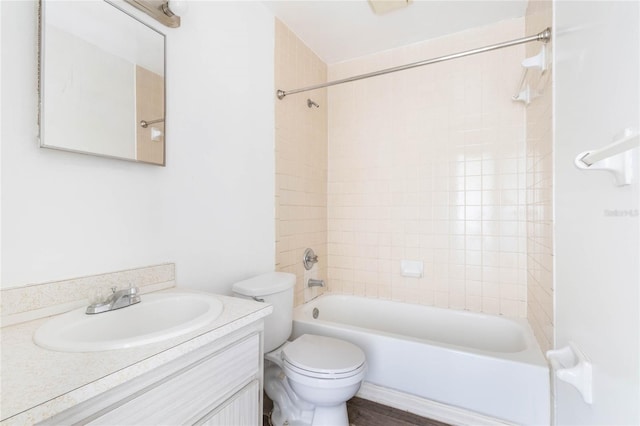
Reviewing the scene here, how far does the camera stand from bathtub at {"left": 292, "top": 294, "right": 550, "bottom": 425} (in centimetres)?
144

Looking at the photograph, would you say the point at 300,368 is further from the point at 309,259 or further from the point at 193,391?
the point at 309,259

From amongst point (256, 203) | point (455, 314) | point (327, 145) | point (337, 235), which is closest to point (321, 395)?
point (256, 203)

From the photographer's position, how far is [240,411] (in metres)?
0.98

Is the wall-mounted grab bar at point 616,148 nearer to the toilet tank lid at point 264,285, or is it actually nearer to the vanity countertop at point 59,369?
the vanity countertop at point 59,369

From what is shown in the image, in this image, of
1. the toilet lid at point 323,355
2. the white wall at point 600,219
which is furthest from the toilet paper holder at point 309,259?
the white wall at point 600,219

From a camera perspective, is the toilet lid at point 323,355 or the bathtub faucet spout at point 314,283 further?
the bathtub faucet spout at point 314,283

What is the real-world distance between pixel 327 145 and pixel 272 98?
0.83 m

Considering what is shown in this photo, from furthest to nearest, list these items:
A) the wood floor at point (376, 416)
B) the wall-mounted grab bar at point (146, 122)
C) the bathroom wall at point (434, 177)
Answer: the bathroom wall at point (434, 177) → the wood floor at point (376, 416) → the wall-mounted grab bar at point (146, 122)

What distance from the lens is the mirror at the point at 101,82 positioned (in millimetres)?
945

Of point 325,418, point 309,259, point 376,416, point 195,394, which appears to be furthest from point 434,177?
point 195,394

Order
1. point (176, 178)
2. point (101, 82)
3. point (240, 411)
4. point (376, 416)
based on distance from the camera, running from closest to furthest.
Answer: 1. point (240, 411)
2. point (101, 82)
3. point (176, 178)
4. point (376, 416)

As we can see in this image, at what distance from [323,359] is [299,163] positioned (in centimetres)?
144

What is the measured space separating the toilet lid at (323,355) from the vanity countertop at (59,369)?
688 millimetres

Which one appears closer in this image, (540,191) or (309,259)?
(540,191)
